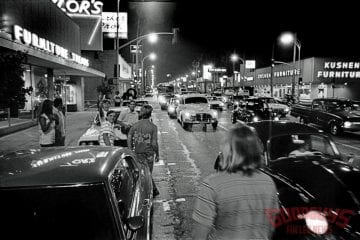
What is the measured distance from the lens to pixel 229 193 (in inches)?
96.1

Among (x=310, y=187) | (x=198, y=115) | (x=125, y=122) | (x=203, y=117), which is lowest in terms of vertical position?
(x=203, y=117)

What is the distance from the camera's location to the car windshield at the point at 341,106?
18203mm

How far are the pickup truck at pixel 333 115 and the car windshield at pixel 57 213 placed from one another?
1583 cm

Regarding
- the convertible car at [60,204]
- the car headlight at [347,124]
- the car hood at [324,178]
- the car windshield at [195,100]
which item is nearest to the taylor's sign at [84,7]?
the car windshield at [195,100]

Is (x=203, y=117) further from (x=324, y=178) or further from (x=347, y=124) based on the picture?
(x=324, y=178)

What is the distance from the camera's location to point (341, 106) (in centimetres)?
1841

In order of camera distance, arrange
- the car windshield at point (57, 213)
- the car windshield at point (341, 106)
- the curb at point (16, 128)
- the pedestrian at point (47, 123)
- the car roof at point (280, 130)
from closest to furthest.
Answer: the car windshield at point (57, 213)
the car roof at point (280, 130)
the pedestrian at point (47, 123)
the curb at point (16, 128)
the car windshield at point (341, 106)

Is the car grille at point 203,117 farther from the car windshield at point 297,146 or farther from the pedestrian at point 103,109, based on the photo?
the car windshield at point 297,146

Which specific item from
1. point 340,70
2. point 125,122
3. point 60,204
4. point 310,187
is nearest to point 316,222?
point 310,187

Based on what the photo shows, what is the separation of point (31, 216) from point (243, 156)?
5.68ft

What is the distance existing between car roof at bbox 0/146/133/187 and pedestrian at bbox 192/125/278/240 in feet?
3.52

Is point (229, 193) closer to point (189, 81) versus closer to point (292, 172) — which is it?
point (292, 172)

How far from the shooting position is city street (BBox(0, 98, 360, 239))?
6082 millimetres

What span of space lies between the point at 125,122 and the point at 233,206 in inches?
285
